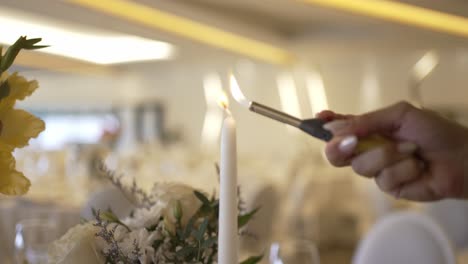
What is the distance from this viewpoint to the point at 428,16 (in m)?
7.04

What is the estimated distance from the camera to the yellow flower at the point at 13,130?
875mm

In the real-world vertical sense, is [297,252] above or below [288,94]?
below

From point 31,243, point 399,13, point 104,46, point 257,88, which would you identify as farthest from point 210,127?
point 31,243

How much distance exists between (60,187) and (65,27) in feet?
11.5

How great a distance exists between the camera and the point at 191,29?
7.79 m

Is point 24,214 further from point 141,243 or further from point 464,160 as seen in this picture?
point 464,160

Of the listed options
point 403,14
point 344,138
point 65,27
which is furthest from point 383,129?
point 65,27

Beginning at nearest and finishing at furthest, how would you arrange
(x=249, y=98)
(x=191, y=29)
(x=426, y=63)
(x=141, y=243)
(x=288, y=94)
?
(x=141, y=243), (x=249, y=98), (x=191, y=29), (x=426, y=63), (x=288, y=94)

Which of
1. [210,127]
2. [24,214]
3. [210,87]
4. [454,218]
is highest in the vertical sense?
[210,87]

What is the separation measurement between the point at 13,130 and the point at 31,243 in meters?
0.44

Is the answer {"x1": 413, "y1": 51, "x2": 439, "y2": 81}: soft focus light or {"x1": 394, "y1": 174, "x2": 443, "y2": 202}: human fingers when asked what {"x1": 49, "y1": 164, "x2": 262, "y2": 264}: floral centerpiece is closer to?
{"x1": 394, "y1": 174, "x2": 443, "y2": 202}: human fingers

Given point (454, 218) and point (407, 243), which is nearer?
point (407, 243)

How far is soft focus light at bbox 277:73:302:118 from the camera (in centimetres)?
1208

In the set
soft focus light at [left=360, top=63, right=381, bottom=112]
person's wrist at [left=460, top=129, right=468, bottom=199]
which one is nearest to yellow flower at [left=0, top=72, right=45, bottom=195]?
person's wrist at [left=460, top=129, right=468, bottom=199]
